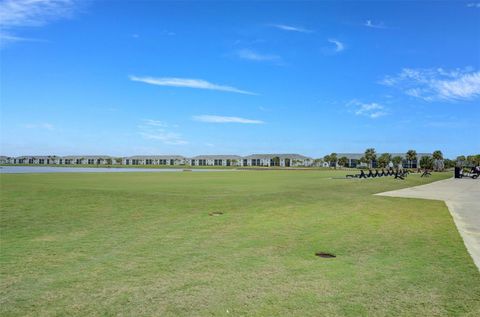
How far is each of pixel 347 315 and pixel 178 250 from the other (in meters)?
3.92

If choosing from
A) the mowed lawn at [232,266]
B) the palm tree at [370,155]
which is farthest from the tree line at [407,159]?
the mowed lawn at [232,266]

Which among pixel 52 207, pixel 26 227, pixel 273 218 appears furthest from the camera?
pixel 52 207

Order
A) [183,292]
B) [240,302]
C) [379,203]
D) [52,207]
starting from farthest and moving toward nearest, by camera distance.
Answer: [379,203] → [52,207] → [183,292] → [240,302]

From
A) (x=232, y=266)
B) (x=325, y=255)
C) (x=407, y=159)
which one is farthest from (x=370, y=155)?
(x=232, y=266)

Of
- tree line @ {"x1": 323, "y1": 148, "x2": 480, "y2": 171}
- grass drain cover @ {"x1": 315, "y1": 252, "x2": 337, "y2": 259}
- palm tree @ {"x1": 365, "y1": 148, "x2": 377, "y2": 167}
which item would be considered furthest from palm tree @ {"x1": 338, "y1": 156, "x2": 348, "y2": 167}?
grass drain cover @ {"x1": 315, "y1": 252, "x2": 337, "y2": 259}

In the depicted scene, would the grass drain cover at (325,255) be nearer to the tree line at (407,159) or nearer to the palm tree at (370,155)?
the tree line at (407,159)

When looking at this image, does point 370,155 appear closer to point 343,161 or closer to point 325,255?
point 343,161

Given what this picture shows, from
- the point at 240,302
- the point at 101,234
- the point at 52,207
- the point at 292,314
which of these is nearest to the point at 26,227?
the point at 101,234

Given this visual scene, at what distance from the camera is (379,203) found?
54.4ft

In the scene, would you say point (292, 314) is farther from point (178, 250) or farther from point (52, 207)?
point (52, 207)

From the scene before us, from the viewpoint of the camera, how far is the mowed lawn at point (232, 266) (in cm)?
491

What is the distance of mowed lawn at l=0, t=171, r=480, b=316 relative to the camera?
4910 mm

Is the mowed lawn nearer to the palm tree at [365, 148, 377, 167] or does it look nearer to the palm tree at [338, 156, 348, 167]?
the palm tree at [365, 148, 377, 167]

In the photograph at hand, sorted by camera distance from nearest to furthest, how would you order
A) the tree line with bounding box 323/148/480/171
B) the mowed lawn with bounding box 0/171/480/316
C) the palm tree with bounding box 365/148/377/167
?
the mowed lawn with bounding box 0/171/480/316, the tree line with bounding box 323/148/480/171, the palm tree with bounding box 365/148/377/167
